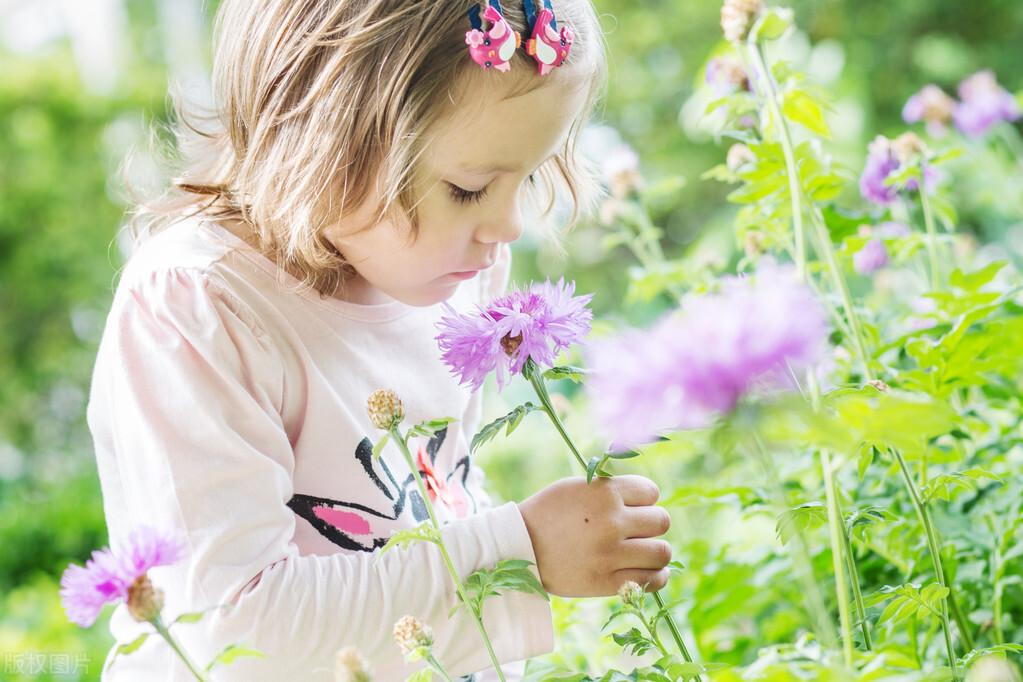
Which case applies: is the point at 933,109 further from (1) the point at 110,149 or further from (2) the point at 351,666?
(1) the point at 110,149

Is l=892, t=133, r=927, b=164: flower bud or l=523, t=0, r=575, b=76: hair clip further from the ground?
l=523, t=0, r=575, b=76: hair clip

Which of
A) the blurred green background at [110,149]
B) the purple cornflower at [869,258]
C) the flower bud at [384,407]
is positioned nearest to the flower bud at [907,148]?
the purple cornflower at [869,258]

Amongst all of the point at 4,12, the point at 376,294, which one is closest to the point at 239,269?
the point at 376,294

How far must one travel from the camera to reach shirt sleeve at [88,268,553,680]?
2.69 feet

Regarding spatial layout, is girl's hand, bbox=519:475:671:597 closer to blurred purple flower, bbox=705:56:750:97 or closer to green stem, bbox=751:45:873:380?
green stem, bbox=751:45:873:380

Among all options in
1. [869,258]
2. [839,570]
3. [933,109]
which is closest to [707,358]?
[839,570]

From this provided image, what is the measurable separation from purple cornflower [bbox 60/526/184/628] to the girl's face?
40 cm

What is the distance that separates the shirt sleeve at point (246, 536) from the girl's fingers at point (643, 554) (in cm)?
7

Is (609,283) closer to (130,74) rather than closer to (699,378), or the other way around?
(130,74)

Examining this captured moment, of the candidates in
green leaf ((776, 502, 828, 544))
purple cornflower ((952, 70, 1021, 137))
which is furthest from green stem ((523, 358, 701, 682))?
purple cornflower ((952, 70, 1021, 137))

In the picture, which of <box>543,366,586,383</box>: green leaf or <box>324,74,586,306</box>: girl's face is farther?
<box>324,74,586,306</box>: girl's face

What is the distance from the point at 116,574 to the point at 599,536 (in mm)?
362

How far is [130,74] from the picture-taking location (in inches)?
151

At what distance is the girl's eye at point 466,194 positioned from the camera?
0.91m
